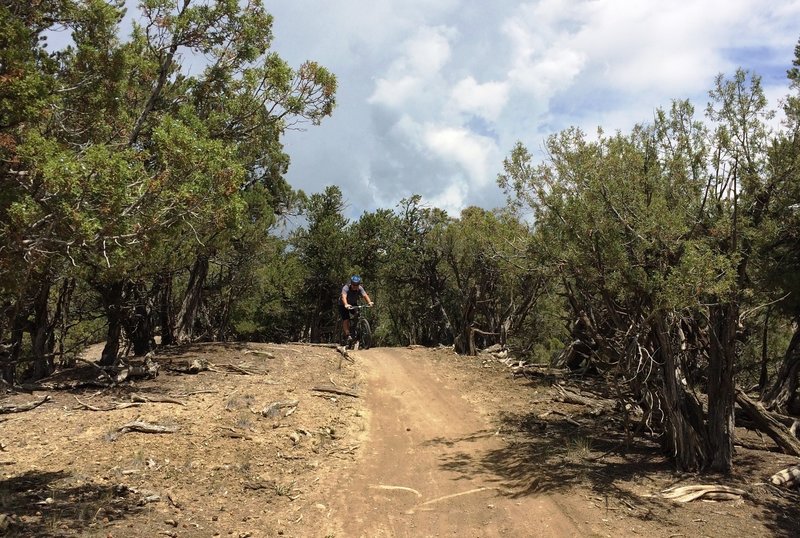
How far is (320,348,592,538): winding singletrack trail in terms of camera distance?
6.01m

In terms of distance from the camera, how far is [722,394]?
24.6 ft

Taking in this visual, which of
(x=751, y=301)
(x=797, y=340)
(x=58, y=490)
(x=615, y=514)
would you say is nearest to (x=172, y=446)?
(x=58, y=490)

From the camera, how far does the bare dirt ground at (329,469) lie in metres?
5.86

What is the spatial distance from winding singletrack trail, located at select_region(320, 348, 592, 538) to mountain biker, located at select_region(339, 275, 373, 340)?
11.1 feet

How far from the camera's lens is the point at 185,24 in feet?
31.1

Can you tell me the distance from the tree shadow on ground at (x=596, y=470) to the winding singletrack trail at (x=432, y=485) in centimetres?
7

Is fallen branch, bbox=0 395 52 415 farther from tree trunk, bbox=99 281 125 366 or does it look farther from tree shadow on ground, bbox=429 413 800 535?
tree shadow on ground, bbox=429 413 800 535

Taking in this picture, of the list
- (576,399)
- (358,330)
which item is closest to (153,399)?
(358,330)

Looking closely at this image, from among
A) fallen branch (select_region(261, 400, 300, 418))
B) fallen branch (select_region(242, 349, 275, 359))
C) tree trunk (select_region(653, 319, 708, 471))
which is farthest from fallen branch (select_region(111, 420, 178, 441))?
tree trunk (select_region(653, 319, 708, 471))

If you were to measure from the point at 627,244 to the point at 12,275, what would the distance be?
7.34m

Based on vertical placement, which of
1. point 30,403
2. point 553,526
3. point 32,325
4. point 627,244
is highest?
point 627,244

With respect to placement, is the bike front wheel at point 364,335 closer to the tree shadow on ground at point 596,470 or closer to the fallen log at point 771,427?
the tree shadow on ground at point 596,470

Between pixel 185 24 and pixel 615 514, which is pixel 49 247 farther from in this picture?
pixel 615 514

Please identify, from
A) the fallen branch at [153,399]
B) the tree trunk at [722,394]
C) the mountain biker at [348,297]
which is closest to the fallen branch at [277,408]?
the fallen branch at [153,399]
